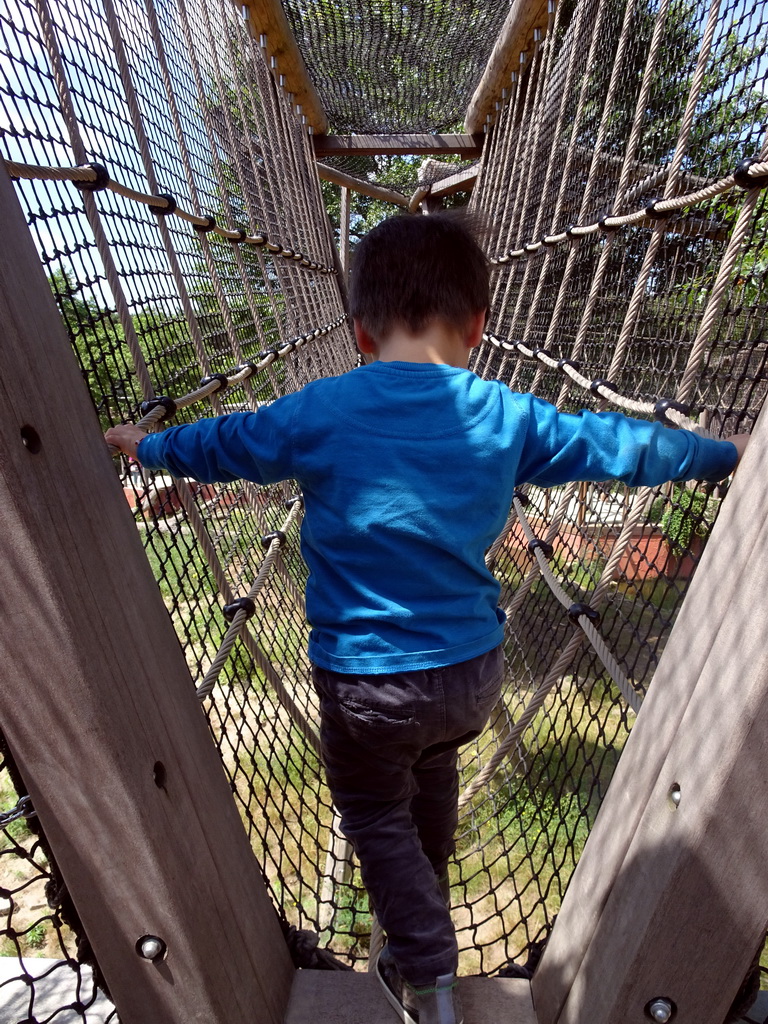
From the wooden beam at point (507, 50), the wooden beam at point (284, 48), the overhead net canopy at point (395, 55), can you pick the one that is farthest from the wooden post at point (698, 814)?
the overhead net canopy at point (395, 55)

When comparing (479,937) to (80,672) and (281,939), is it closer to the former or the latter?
(281,939)

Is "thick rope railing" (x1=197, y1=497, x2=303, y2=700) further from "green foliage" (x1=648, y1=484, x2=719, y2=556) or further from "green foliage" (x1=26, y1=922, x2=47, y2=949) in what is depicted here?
"green foliage" (x1=26, y1=922, x2=47, y2=949)

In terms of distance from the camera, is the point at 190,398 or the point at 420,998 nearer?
the point at 420,998

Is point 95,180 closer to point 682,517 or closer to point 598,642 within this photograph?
point 598,642

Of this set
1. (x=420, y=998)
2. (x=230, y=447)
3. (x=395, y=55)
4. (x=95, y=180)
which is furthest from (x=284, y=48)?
(x=420, y=998)

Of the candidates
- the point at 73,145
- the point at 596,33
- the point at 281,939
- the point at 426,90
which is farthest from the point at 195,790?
the point at 426,90

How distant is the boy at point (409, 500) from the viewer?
67 cm

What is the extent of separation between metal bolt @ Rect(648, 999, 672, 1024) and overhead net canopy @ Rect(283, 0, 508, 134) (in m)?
2.97

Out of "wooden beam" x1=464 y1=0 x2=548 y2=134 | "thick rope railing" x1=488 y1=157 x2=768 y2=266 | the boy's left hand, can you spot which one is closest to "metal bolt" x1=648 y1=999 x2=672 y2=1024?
the boy's left hand

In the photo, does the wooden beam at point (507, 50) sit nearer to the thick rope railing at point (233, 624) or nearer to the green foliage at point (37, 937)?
the thick rope railing at point (233, 624)

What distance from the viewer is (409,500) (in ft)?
2.18

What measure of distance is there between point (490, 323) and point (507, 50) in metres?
1.12

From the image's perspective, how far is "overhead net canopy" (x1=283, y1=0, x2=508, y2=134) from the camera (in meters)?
2.71

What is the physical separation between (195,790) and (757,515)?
1.54ft
